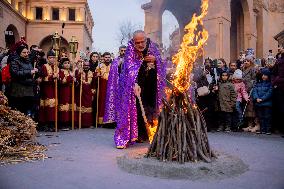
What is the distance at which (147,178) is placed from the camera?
4324 mm

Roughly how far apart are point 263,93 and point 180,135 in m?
5.62

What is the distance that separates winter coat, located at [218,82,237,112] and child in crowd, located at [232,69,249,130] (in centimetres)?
19

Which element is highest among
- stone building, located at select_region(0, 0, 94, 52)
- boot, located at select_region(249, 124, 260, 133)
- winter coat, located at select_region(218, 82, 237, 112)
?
stone building, located at select_region(0, 0, 94, 52)

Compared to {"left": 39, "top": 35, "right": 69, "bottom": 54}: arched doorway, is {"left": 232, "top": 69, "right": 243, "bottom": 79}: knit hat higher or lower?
lower

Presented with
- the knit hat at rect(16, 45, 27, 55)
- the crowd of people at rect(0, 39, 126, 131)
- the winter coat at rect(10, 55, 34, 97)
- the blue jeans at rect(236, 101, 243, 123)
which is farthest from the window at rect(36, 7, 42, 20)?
the blue jeans at rect(236, 101, 243, 123)

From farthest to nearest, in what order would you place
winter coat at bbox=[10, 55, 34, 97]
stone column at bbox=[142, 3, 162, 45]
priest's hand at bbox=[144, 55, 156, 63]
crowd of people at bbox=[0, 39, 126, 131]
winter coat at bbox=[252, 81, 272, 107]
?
stone column at bbox=[142, 3, 162, 45] → winter coat at bbox=[252, 81, 272, 107] → crowd of people at bbox=[0, 39, 126, 131] → winter coat at bbox=[10, 55, 34, 97] → priest's hand at bbox=[144, 55, 156, 63]

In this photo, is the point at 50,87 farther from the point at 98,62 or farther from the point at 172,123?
the point at 172,123

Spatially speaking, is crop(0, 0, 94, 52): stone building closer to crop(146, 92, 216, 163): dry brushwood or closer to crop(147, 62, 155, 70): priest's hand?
crop(147, 62, 155, 70): priest's hand

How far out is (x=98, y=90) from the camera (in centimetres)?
1061

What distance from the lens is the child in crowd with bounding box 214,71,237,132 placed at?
10.2m

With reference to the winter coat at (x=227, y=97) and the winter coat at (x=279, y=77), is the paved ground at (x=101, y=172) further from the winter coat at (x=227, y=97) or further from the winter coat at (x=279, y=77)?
the winter coat at (x=227, y=97)

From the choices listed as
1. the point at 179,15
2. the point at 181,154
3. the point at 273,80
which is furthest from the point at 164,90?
the point at 179,15

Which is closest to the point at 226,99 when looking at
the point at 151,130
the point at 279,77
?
the point at 279,77

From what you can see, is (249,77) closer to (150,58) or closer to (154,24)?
(150,58)
